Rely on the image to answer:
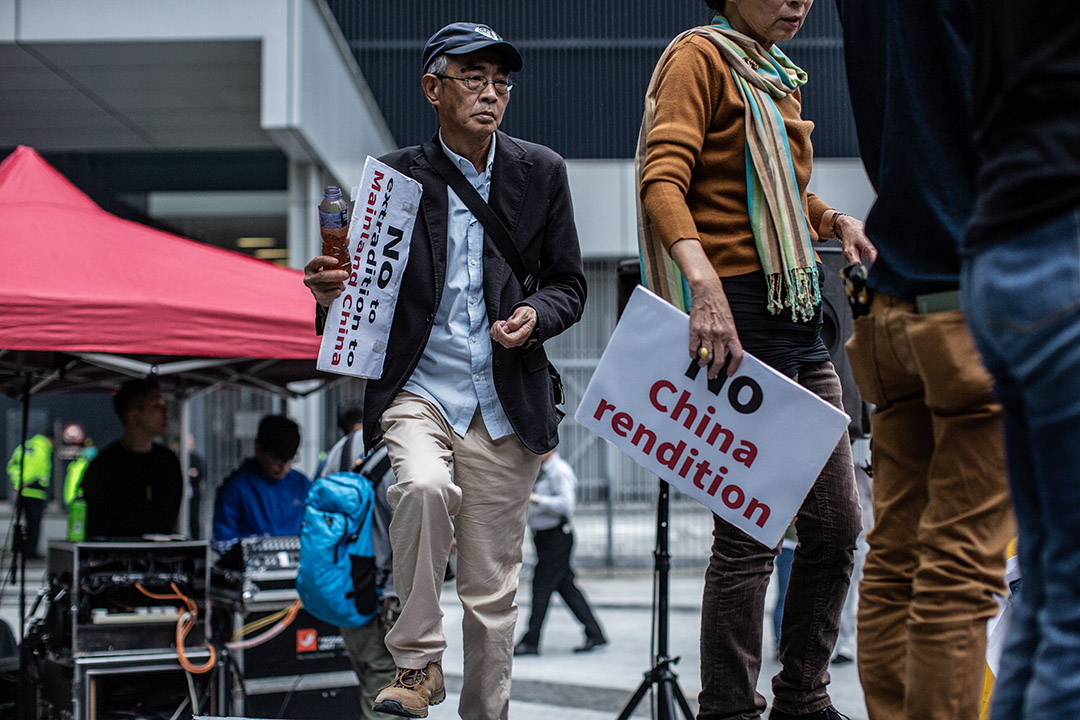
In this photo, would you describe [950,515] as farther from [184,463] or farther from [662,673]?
[184,463]

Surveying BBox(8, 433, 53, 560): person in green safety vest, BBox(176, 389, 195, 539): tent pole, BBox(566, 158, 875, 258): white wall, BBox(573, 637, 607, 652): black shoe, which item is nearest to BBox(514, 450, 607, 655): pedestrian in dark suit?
BBox(573, 637, 607, 652): black shoe

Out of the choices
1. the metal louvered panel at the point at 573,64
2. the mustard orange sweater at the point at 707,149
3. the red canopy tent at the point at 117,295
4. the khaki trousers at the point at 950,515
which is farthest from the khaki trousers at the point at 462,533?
the metal louvered panel at the point at 573,64

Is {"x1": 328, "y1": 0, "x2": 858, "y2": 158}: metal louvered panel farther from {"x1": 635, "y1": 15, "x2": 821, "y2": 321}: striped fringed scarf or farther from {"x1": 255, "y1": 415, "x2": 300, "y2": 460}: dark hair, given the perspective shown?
{"x1": 635, "y1": 15, "x2": 821, "y2": 321}: striped fringed scarf

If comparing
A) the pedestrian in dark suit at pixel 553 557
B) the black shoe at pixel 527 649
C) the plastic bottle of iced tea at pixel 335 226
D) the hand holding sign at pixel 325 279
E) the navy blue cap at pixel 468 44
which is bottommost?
the black shoe at pixel 527 649

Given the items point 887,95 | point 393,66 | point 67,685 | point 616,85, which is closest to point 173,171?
point 393,66

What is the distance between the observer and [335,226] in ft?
9.94

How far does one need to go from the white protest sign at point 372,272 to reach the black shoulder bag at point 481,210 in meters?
0.11

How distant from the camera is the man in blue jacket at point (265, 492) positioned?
22.1 ft

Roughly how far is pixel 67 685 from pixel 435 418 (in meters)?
2.90

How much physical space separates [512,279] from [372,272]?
42 cm

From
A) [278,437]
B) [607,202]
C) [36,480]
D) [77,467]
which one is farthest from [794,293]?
[36,480]

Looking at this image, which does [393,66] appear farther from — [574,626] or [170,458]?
[170,458]

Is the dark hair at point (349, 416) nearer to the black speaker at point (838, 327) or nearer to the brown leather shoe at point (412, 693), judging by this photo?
the black speaker at point (838, 327)

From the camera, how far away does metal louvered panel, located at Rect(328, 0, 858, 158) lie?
14961 mm
